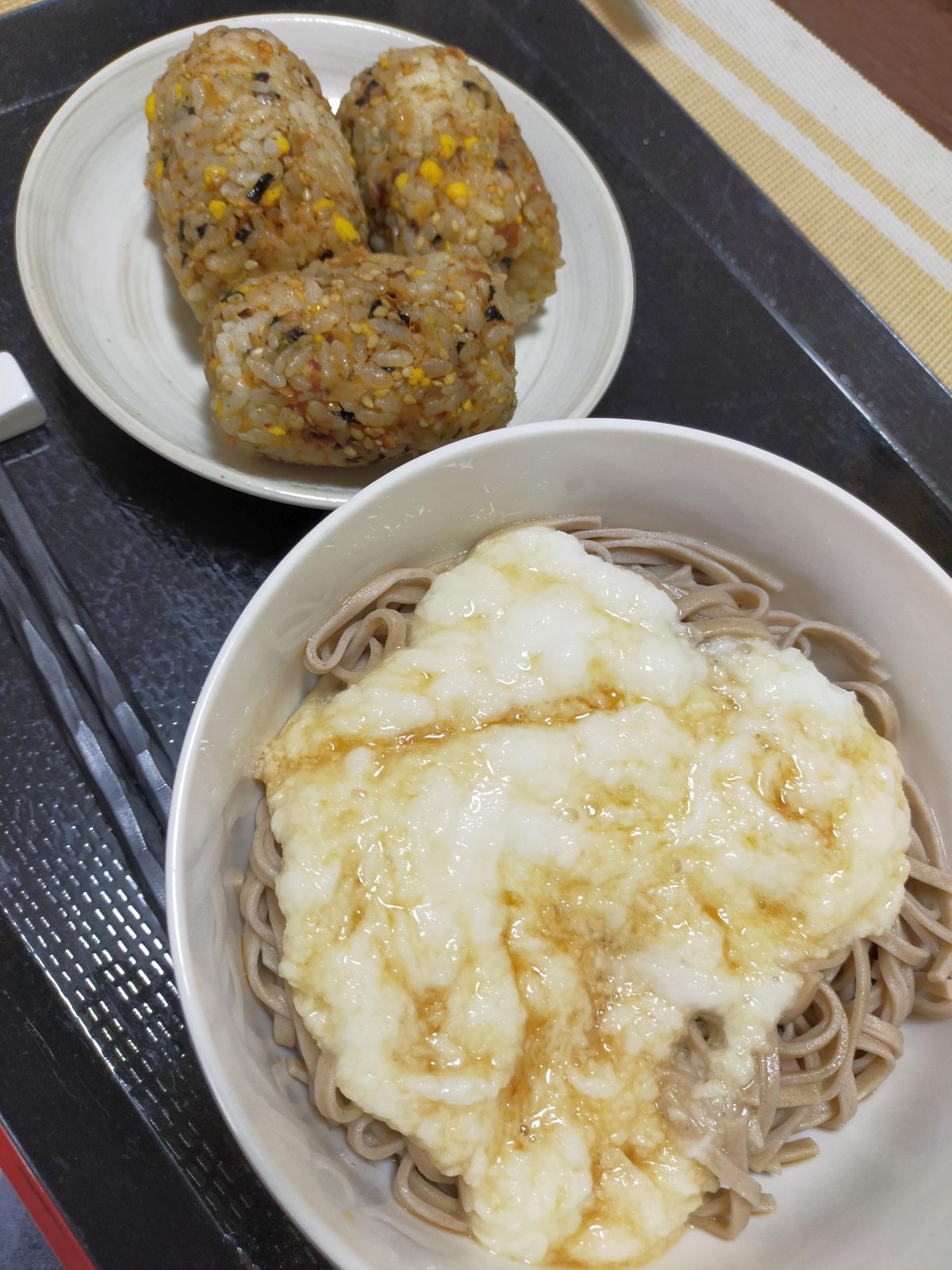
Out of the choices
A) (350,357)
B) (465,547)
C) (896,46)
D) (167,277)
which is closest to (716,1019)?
(465,547)

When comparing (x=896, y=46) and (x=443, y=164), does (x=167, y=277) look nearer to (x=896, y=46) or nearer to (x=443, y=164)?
(x=443, y=164)

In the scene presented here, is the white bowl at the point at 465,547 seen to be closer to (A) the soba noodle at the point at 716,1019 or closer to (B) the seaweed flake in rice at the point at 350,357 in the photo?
(A) the soba noodle at the point at 716,1019

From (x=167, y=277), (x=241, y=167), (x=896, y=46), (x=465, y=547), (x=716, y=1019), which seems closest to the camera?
(x=716, y=1019)

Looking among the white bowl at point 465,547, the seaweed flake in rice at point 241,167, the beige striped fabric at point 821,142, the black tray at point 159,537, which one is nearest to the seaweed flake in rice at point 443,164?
the seaweed flake in rice at point 241,167

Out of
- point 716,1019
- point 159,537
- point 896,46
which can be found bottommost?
point 716,1019

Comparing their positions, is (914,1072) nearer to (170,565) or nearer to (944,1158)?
(944,1158)

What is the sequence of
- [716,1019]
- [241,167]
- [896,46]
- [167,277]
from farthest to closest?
[896,46], [167,277], [241,167], [716,1019]
